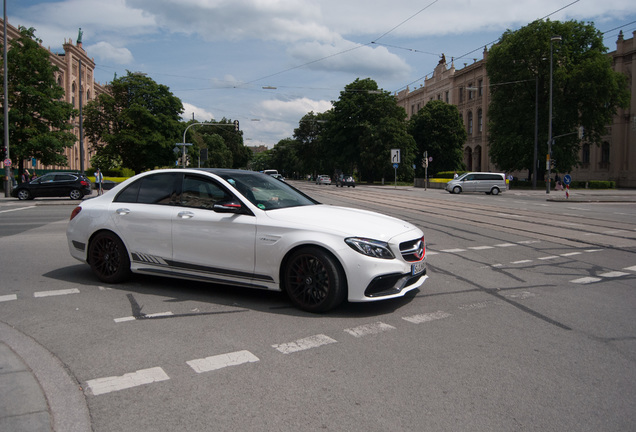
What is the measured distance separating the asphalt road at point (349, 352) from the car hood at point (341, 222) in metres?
0.84

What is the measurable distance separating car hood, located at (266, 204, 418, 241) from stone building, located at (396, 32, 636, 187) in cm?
4077

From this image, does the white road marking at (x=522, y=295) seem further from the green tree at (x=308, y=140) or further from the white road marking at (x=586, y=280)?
the green tree at (x=308, y=140)

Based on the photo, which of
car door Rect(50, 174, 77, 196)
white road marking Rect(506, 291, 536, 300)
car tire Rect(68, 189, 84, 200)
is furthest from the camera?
car tire Rect(68, 189, 84, 200)

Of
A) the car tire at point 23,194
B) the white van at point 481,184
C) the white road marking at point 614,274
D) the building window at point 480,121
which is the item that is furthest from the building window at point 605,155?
the white road marking at point 614,274

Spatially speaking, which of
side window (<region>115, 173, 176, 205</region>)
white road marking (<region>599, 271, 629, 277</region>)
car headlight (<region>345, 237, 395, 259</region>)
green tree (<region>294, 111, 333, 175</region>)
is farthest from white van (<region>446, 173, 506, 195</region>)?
green tree (<region>294, 111, 333, 175</region>)

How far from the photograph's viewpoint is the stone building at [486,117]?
54125 millimetres

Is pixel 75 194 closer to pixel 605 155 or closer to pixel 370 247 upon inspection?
pixel 370 247

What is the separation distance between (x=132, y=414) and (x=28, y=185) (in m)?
27.9

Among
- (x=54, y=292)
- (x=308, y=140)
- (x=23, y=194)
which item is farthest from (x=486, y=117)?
(x=54, y=292)

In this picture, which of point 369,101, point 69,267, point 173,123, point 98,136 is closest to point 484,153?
point 369,101

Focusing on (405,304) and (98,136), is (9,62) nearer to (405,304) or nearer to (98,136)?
(98,136)

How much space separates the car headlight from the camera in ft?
16.6

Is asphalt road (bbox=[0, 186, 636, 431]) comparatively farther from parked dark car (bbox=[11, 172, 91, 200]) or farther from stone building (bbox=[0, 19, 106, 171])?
stone building (bbox=[0, 19, 106, 171])

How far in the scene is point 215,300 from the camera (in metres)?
5.84
